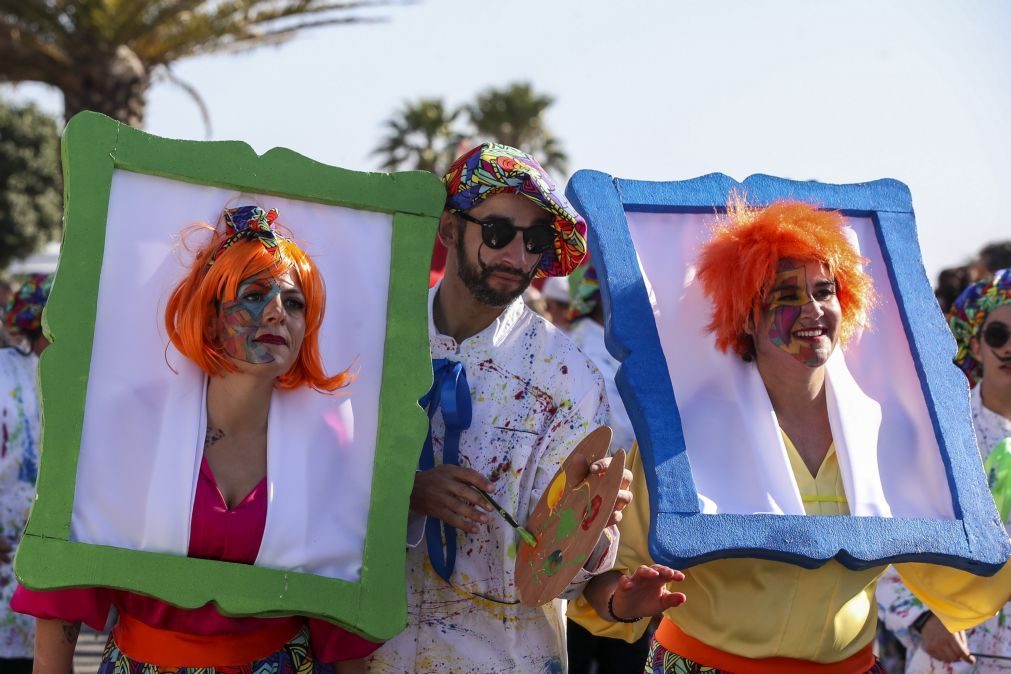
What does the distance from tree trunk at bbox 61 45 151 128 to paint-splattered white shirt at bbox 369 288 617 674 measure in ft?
26.7

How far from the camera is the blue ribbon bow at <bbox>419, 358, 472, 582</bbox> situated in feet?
9.00

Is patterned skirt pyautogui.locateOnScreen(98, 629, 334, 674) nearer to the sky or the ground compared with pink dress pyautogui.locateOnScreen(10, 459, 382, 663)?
nearer to the ground

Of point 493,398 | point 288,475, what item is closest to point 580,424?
point 493,398

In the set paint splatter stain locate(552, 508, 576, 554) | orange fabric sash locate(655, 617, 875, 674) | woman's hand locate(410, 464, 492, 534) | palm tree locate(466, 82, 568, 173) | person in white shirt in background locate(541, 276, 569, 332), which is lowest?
orange fabric sash locate(655, 617, 875, 674)

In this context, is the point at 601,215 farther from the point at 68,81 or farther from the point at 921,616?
the point at 68,81

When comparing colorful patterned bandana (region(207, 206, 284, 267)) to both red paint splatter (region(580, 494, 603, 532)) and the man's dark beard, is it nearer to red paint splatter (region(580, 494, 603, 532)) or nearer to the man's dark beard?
the man's dark beard

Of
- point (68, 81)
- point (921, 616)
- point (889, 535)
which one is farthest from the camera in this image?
point (68, 81)

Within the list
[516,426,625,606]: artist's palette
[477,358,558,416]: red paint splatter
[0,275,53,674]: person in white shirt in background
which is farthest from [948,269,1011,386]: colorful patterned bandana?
[0,275,53,674]: person in white shirt in background

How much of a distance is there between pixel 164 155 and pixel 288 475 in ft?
2.55

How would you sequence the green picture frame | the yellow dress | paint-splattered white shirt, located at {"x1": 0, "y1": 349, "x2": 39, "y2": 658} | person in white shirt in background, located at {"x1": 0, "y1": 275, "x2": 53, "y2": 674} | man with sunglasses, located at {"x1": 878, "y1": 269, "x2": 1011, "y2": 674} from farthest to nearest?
paint-splattered white shirt, located at {"x1": 0, "y1": 349, "x2": 39, "y2": 658}
person in white shirt in background, located at {"x1": 0, "y1": 275, "x2": 53, "y2": 674}
man with sunglasses, located at {"x1": 878, "y1": 269, "x2": 1011, "y2": 674}
the yellow dress
the green picture frame

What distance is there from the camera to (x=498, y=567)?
2.76m

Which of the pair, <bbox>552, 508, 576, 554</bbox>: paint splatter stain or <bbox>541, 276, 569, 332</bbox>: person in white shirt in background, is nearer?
<bbox>552, 508, 576, 554</bbox>: paint splatter stain

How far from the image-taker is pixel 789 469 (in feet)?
9.01

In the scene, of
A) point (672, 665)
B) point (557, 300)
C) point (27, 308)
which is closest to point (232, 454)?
point (672, 665)
